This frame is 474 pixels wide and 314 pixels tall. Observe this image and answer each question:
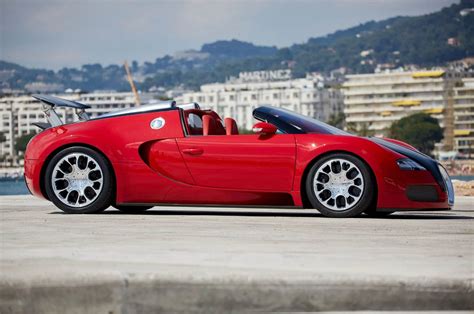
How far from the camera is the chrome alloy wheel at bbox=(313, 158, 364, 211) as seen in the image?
9086mm

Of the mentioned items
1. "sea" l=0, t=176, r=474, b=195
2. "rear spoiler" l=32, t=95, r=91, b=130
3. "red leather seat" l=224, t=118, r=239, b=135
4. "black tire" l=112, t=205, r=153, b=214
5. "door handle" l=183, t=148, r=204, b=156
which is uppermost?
"rear spoiler" l=32, t=95, r=91, b=130

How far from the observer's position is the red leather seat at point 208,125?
9.82 m

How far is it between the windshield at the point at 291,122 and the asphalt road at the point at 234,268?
1911mm

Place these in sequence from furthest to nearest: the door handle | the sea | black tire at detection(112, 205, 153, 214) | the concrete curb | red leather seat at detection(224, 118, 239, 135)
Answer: the sea
black tire at detection(112, 205, 153, 214)
red leather seat at detection(224, 118, 239, 135)
the door handle
the concrete curb

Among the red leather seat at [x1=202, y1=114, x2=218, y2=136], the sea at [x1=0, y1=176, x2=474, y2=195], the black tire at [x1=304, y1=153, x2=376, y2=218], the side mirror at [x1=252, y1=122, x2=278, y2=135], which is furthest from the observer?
the sea at [x1=0, y1=176, x2=474, y2=195]

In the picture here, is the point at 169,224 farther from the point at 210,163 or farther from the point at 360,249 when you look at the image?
the point at 360,249

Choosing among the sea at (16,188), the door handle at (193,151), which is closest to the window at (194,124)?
the door handle at (193,151)

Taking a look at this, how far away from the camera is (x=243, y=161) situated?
9289 mm

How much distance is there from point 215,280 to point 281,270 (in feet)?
1.41

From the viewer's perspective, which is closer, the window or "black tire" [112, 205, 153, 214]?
the window

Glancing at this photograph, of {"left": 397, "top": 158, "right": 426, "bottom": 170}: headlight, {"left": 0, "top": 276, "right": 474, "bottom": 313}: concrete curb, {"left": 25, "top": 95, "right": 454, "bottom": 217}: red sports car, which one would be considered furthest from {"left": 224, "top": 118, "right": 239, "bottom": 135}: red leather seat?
{"left": 0, "top": 276, "right": 474, "bottom": 313}: concrete curb

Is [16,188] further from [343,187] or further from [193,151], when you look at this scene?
[343,187]

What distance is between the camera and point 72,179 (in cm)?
976

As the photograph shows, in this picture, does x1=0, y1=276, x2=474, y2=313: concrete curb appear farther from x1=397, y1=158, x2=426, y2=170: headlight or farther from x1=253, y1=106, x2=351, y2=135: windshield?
x1=253, y1=106, x2=351, y2=135: windshield
